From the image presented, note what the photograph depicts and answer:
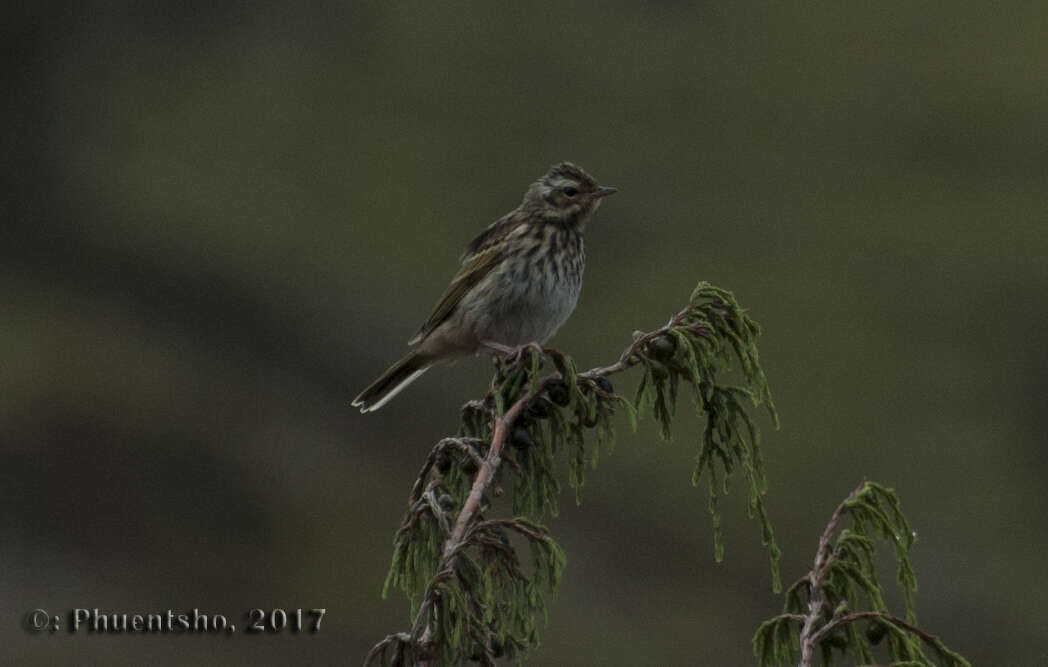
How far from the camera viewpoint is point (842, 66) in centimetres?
4672

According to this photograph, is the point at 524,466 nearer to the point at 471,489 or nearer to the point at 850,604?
the point at 471,489

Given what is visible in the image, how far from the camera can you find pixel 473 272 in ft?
25.0

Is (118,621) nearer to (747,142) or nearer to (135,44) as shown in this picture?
(747,142)

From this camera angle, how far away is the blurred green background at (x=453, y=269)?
26.4 m

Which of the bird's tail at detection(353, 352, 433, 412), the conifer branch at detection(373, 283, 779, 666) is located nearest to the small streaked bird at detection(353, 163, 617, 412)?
the bird's tail at detection(353, 352, 433, 412)

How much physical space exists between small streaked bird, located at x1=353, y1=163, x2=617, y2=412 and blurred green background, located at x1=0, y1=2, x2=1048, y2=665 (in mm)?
14886

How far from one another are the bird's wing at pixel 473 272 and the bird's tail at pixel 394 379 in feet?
0.29

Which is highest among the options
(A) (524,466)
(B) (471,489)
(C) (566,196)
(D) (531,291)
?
(C) (566,196)

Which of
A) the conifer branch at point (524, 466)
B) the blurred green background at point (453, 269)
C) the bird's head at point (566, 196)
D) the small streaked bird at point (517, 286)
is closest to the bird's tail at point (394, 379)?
the small streaked bird at point (517, 286)

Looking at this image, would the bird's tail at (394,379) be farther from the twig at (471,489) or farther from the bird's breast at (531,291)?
the twig at (471,489)

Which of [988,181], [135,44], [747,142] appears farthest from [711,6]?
[135,44]

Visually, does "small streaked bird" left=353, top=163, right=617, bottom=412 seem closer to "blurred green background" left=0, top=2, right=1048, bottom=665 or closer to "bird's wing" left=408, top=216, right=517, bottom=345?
"bird's wing" left=408, top=216, right=517, bottom=345

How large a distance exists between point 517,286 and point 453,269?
25723 millimetres

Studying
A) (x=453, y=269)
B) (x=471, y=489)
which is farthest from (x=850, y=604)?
(x=453, y=269)
